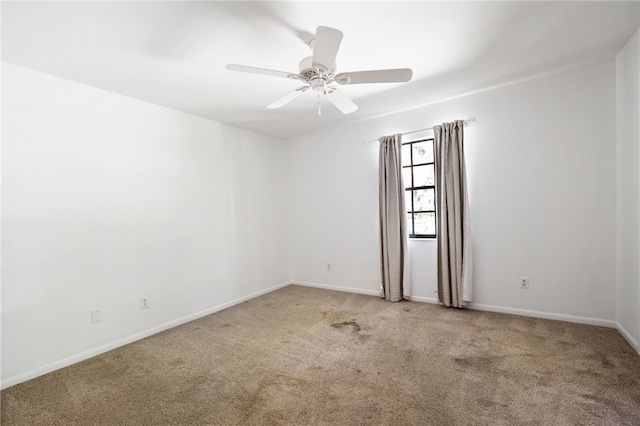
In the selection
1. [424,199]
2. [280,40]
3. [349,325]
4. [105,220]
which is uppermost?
[280,40]

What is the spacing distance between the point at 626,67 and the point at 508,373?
8.80ft

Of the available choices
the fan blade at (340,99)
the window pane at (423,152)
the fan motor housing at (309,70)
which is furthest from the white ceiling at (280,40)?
the window pane at (423,152)

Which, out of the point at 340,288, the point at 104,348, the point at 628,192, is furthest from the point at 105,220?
the point at 628,192

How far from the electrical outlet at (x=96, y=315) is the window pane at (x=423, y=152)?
3.80 metres

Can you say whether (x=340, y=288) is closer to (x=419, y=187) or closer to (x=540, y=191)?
(x=419, y=187)

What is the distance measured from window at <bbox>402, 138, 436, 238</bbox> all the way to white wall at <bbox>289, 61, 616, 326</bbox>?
21 centimetres

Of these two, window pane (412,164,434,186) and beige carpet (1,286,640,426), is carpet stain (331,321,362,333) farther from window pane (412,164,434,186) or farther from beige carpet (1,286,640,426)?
window pane (412,164,434,186)

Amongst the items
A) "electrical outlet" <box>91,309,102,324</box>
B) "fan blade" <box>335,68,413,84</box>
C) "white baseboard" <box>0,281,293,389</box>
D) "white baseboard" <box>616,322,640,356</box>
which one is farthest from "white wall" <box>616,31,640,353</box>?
"electrical outlet" <box>91,309,102,324</box>

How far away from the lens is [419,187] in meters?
3.86

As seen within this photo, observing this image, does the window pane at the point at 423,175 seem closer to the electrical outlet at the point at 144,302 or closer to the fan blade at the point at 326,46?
the fan blade at the point at 326,46

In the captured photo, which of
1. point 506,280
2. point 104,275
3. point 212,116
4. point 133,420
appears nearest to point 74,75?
point 212,116

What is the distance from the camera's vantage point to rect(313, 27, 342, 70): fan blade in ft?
5.31

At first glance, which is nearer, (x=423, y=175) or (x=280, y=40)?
(x=280, y=40)

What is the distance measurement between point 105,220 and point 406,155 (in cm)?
345
